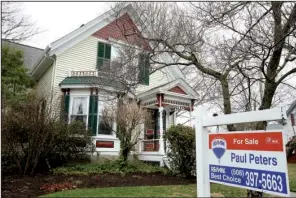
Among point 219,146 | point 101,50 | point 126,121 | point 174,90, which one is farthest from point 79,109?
point 219,146

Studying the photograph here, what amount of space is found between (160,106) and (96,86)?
3.35 meters

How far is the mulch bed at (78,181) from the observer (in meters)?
8.01

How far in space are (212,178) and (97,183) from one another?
4.90m

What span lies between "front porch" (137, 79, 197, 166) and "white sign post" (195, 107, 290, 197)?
8286 mm

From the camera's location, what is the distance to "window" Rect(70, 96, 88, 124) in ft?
46.9

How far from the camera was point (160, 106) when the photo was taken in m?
14.8

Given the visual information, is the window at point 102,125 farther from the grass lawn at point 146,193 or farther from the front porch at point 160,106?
the grass lawn at point 146,193

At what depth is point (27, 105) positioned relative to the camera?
10.1m

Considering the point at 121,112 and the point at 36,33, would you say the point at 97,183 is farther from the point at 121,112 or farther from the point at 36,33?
the point at 36,33

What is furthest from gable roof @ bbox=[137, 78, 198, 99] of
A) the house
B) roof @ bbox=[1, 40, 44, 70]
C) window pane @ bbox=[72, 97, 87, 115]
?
roof @ bbox=[1, 40, 44, 70]

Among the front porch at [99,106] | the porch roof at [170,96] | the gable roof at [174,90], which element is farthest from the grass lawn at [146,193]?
the gable roof at [174,90]

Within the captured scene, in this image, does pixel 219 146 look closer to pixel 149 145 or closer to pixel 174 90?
pixel 149 145

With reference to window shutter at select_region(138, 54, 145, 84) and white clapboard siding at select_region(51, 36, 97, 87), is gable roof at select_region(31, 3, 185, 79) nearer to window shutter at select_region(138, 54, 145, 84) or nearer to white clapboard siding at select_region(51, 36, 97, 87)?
white clapboard siding at select_region(51, 36, 97, 87)

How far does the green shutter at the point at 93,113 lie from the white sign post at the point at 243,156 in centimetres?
940
